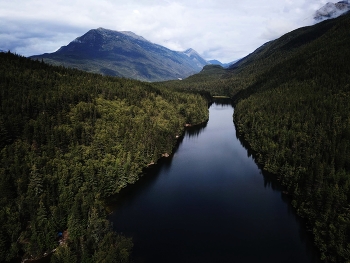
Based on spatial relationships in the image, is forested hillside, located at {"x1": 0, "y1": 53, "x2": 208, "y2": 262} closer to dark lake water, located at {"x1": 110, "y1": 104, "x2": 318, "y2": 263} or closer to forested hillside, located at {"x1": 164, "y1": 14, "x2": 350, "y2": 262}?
dark lake water, located at {"x1": 110, "y1": 104, "x2": 318, "y2": 263}

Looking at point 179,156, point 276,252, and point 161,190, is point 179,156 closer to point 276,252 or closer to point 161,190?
point 161,190

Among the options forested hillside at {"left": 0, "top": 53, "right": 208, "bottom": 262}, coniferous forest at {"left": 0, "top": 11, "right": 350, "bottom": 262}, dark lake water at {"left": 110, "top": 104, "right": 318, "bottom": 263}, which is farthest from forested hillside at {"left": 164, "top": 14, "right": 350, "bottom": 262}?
forested hillside at {"left": 0, "top": 53, "right": 208, "bottom": 262}

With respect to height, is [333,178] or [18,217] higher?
[333,178]

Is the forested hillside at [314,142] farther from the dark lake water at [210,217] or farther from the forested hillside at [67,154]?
the forested hillside at [67,154]

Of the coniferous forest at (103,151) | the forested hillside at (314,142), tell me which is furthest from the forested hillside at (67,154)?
the forested hillside at (314,142)

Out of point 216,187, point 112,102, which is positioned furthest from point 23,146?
point 216,187

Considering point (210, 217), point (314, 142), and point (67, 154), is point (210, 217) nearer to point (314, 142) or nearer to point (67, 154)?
point (67, 154)

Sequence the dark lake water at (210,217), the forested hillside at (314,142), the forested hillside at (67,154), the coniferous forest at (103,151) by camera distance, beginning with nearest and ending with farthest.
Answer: the forested hillside at (67,154) < the coniferous forest at (103,151) < the dark lake water at (210,217) < the forested hillside at (314,142)

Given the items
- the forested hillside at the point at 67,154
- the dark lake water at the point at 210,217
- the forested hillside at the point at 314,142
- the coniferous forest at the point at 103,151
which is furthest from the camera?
the forested hillside at the point at 314,142
